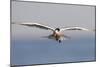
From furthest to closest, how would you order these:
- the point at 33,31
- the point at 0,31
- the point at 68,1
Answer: the point at 68,1 < the point at 33,31 < the point at 0,31

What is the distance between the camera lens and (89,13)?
2.81 meters

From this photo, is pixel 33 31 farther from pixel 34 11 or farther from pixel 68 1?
pixel 68 1

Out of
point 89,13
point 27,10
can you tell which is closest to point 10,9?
point 27,10

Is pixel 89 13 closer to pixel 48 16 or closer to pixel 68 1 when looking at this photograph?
pixel 68 1

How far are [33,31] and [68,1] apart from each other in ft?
1.88

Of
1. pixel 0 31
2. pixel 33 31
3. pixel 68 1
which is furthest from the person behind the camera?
pixel 68 1

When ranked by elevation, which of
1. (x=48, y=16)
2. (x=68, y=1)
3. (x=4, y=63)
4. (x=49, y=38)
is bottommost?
(x=4, y=63)

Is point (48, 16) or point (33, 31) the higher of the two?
point (48, 16)

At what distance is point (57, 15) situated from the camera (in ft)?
8.59

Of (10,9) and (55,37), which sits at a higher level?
(10,9)

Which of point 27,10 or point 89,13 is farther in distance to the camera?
point 89,13

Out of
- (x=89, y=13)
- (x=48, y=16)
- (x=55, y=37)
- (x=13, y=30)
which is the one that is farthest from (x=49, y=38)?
(x=89, y=13)

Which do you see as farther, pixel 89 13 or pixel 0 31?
pixel 89 13

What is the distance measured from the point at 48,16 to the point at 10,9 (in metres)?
0.45
